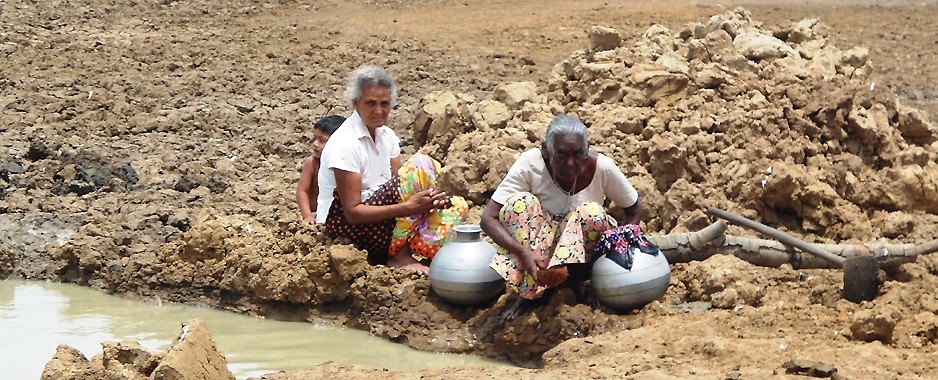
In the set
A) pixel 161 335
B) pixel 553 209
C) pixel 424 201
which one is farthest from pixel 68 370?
pixel 553 209

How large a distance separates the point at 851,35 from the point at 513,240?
37.9ft

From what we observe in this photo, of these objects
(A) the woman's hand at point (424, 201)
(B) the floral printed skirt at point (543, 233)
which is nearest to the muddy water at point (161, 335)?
(B) the floral printed skirt at point (543, 233)

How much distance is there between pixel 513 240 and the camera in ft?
18.9

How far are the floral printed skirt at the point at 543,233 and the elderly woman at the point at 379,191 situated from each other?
604mm

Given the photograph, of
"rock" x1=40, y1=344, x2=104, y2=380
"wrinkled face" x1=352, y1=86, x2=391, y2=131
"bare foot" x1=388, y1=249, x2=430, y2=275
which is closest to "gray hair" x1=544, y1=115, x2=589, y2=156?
"wrinkled face" x1=352, y1=86, x2=391, y2=131

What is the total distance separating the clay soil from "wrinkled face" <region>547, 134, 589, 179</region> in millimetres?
694

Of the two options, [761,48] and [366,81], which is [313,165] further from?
[761,48]

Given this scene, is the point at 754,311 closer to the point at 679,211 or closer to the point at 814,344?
the point at 814,344

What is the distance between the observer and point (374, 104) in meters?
6.26

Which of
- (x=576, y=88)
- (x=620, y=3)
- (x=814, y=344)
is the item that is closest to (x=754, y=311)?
(x=814, y=344)

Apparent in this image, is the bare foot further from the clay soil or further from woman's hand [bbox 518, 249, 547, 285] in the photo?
woman's hand [bbox 518, 249, 547, 285]

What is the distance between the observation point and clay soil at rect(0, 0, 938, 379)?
5.37 m

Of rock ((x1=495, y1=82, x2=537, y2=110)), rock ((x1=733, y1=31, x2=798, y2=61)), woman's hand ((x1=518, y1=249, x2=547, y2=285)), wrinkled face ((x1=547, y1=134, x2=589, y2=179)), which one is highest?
rock ((x1=733, y1=31, x2=798, y2=61))

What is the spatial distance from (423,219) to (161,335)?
1.50 m
